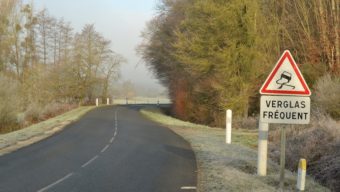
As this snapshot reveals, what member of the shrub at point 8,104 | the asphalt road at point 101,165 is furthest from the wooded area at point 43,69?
the asphalt road at point 101,165

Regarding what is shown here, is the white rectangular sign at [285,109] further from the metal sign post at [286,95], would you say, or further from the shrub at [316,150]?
the shrub at [316,150]

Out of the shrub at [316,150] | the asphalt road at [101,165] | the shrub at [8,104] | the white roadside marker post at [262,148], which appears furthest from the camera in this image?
the shrub at [8,104]

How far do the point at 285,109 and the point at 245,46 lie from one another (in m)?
23.9

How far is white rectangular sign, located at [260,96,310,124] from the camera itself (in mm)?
8680

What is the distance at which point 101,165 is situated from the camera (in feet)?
42.0

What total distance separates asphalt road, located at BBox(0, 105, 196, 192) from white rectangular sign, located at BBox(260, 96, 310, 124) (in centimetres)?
250

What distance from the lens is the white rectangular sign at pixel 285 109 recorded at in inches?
342

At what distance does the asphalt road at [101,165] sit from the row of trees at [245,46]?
42.8 ft

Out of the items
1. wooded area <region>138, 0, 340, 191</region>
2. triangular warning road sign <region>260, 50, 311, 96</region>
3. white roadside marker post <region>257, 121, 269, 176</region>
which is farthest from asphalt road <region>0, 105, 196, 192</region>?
wooded area <region>138, 0, 340, 191</region>

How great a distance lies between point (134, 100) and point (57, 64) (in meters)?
34.7

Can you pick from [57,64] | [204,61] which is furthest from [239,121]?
[57,64]

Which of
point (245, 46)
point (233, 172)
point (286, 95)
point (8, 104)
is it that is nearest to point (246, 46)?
point (245, 46)

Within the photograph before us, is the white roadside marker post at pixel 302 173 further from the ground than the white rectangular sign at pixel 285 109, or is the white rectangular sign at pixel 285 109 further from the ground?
the white rectangular sign at pixel 285 109

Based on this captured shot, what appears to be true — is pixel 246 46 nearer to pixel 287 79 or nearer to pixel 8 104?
pixel 8 104
